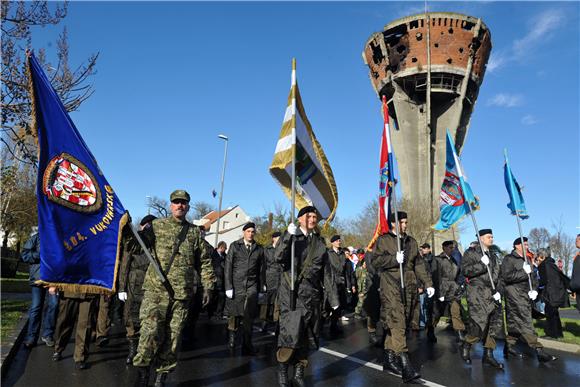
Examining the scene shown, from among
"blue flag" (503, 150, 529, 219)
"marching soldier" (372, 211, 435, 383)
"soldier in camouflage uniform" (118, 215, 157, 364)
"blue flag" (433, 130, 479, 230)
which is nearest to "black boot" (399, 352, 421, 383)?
"marching soldier" (372, 211, 435, 383)

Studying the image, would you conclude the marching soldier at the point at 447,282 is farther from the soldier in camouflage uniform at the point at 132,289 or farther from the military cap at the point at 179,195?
the military cap at the point at 179,195

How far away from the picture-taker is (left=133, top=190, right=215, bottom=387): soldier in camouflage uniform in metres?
4.71

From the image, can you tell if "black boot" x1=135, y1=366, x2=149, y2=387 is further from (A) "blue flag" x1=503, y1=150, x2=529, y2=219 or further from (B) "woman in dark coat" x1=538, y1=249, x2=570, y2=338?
(B) "woman in dark coat" x1=538, y1=249, x2=570, y2=338

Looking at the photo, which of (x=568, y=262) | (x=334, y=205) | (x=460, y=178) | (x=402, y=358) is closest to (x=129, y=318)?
(x=334, y=205)

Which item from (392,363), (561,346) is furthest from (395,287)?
(561,346)

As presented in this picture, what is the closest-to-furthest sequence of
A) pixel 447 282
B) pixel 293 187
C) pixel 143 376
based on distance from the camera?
pixel 143 376 < pixel 293 187 < pixel 447 282

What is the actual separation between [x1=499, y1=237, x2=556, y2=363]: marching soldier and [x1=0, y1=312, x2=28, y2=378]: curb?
816 centimetres

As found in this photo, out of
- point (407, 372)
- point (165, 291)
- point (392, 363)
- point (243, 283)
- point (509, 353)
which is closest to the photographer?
point (165, 291)

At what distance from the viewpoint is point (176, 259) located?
199 inches

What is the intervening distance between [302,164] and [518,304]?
16.5ft

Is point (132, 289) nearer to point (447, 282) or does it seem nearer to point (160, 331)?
point (160, 331)

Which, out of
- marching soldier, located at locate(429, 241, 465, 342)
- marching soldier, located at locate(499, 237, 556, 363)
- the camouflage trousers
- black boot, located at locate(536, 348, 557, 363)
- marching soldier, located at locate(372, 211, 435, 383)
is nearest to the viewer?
Result: the camouflage trousers

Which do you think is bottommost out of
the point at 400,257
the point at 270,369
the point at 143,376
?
the point at 270,369

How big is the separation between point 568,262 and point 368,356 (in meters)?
62.6
